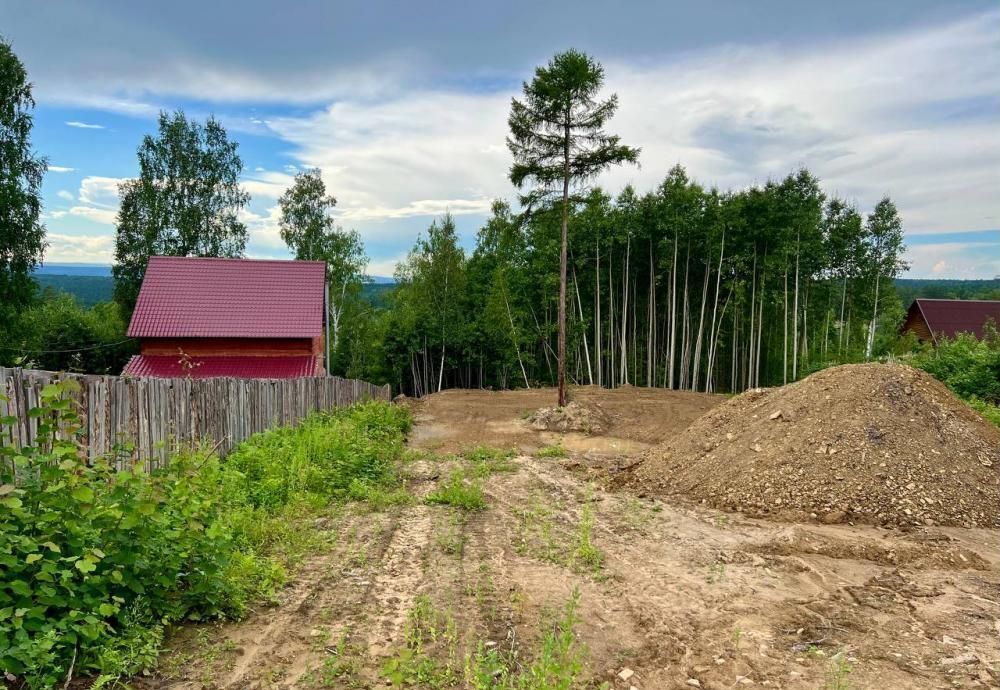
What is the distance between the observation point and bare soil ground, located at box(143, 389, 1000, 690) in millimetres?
3498

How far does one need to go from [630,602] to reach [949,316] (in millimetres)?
34591

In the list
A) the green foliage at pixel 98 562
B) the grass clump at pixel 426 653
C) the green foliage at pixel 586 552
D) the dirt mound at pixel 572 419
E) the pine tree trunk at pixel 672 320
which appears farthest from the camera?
the pine tree trunk at pixel 672 320

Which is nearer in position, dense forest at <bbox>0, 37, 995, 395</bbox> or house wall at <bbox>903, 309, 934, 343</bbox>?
dense forest at <bbox>0, 37, 995, 395</bbox>

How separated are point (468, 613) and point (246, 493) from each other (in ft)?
10.5

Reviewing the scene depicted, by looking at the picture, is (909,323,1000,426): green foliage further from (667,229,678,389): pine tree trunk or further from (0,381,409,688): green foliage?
(0,381,409,688): green foliage

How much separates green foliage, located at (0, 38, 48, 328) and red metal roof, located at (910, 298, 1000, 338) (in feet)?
124

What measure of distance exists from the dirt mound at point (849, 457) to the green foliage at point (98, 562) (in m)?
6.05

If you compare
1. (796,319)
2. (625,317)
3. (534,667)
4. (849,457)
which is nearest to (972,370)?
(849,457)

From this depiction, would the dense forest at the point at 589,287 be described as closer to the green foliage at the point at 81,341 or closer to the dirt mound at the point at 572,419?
the green foliage at the point at 81,341

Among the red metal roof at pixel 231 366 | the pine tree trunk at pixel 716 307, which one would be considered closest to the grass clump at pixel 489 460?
the red metal roof at pixel 231 366

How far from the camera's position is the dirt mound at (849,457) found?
279 inches

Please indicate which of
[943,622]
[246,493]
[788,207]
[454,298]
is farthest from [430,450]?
[788,207]

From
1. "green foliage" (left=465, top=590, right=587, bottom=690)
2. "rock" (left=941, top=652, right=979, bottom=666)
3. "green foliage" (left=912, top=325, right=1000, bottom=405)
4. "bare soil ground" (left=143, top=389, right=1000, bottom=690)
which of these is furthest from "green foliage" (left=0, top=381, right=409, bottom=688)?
"green foliage" (left=912, top=325, right=1000, bottom=405)

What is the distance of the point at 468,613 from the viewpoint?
4.16 m
